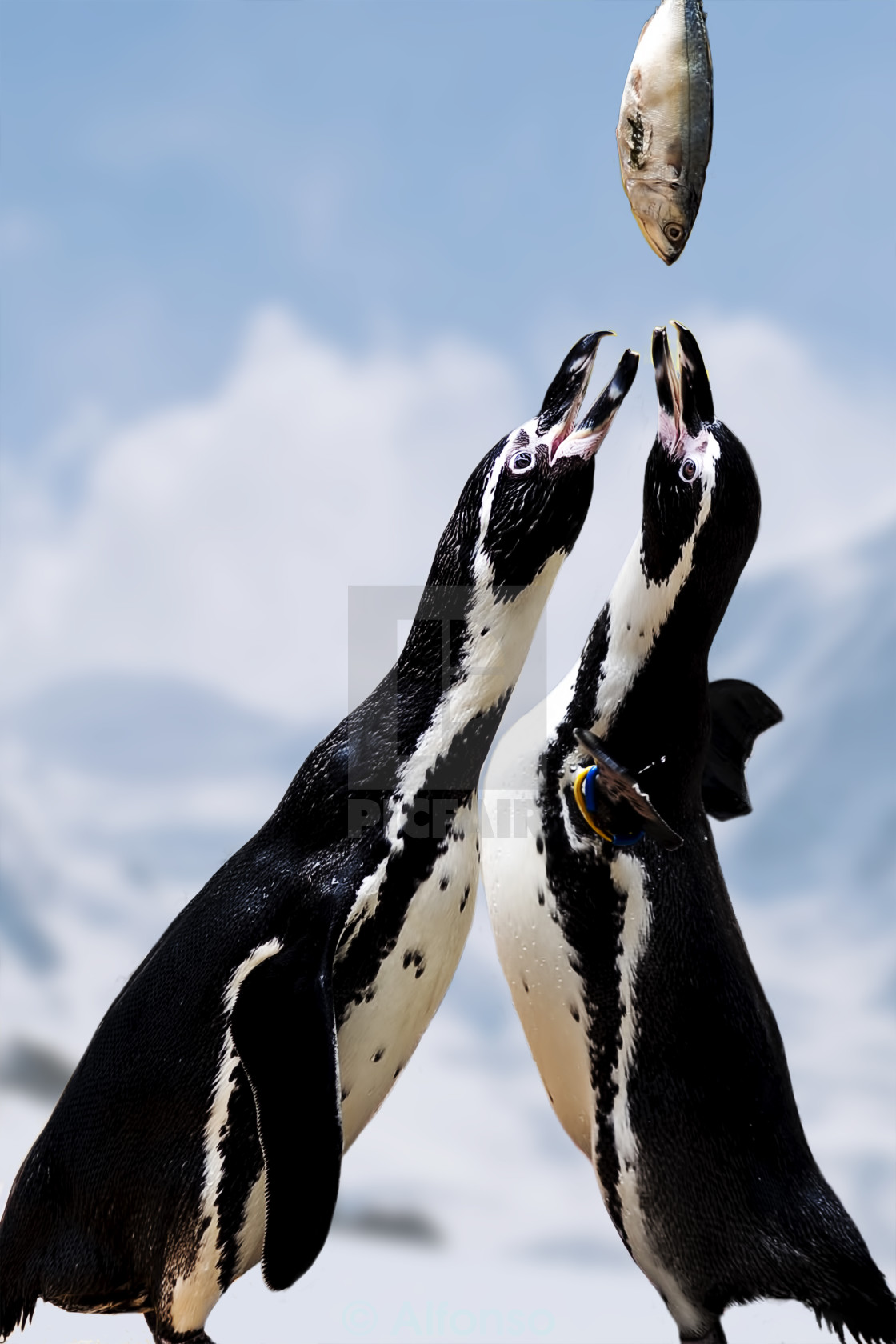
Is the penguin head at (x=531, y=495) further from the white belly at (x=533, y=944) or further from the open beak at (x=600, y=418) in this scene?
the white belly at (x=533, y=944)

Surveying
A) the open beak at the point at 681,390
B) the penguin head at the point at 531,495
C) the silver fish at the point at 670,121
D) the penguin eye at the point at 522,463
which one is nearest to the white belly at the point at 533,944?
the penguin head at the point at 531,495

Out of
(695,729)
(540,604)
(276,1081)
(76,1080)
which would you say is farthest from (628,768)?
(76,1080)

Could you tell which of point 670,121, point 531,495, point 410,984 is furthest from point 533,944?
point 670,121

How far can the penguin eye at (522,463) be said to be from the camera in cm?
224

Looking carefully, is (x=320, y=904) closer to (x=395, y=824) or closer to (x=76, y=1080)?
(x=395, y=824)

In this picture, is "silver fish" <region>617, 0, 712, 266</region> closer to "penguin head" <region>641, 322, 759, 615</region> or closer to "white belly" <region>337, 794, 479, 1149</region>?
"penguin head" <region>641, 322, 759, 615</region>

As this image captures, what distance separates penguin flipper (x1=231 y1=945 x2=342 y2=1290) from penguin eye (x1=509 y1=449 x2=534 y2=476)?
795 mm

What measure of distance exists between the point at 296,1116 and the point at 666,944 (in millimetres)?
584

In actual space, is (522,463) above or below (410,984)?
above

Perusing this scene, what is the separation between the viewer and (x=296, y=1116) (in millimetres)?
1937

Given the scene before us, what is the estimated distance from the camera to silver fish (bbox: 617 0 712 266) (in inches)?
88.5

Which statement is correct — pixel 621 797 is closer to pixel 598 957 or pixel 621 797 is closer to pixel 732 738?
pixel 598 957

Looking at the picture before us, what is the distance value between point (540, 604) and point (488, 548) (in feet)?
0.39

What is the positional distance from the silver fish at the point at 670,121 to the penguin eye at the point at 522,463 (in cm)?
40
